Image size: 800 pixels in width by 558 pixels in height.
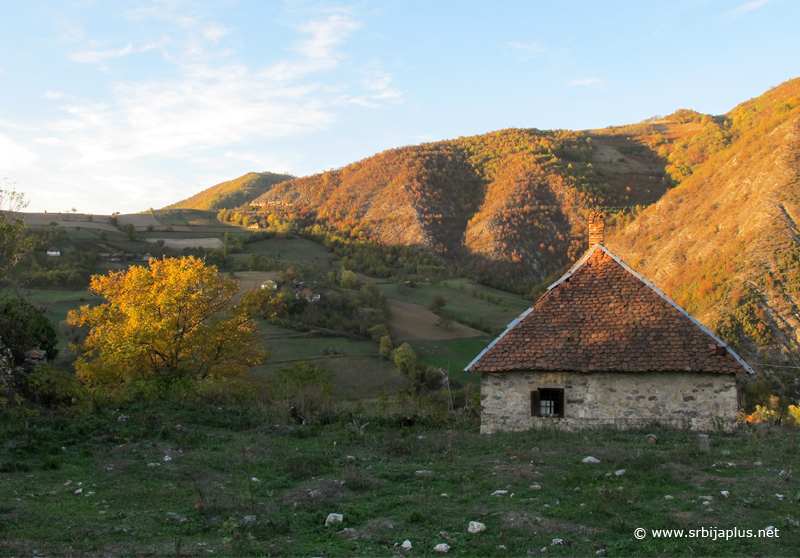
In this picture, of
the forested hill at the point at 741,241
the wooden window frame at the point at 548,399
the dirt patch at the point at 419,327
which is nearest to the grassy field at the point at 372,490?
the wooden window frame at the point at 548,399

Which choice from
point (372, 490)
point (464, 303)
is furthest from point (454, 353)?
point (372, 490)

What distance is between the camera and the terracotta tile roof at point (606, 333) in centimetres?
1242

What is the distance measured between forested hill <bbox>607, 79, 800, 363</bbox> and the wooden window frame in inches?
1286

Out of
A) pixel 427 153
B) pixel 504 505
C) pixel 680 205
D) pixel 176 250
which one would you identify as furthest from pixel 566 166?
pixel 504 505

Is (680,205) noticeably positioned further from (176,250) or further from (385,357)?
(176,250)

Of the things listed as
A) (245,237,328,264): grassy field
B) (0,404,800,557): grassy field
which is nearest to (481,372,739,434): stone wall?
(0,404,800,557): grassy field

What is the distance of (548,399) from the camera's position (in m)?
13.1

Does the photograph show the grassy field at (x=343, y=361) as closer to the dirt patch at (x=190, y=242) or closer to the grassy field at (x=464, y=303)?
the grassy field at (x=464, y=303)

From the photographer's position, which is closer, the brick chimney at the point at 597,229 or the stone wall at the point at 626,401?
the stone wall at the point at 626,401

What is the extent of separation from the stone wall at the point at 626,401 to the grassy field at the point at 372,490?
0.70 metres

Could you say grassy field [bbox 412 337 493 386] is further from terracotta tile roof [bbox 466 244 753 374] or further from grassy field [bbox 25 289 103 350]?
terracotta tile roof [bbox 466 244 753 374]

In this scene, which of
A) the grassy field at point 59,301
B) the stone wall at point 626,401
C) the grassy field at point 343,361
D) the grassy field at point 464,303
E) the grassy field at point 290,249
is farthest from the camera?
the grassy field at point 290,249

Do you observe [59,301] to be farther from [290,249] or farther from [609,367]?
[609,367]

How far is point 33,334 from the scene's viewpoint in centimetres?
2083
